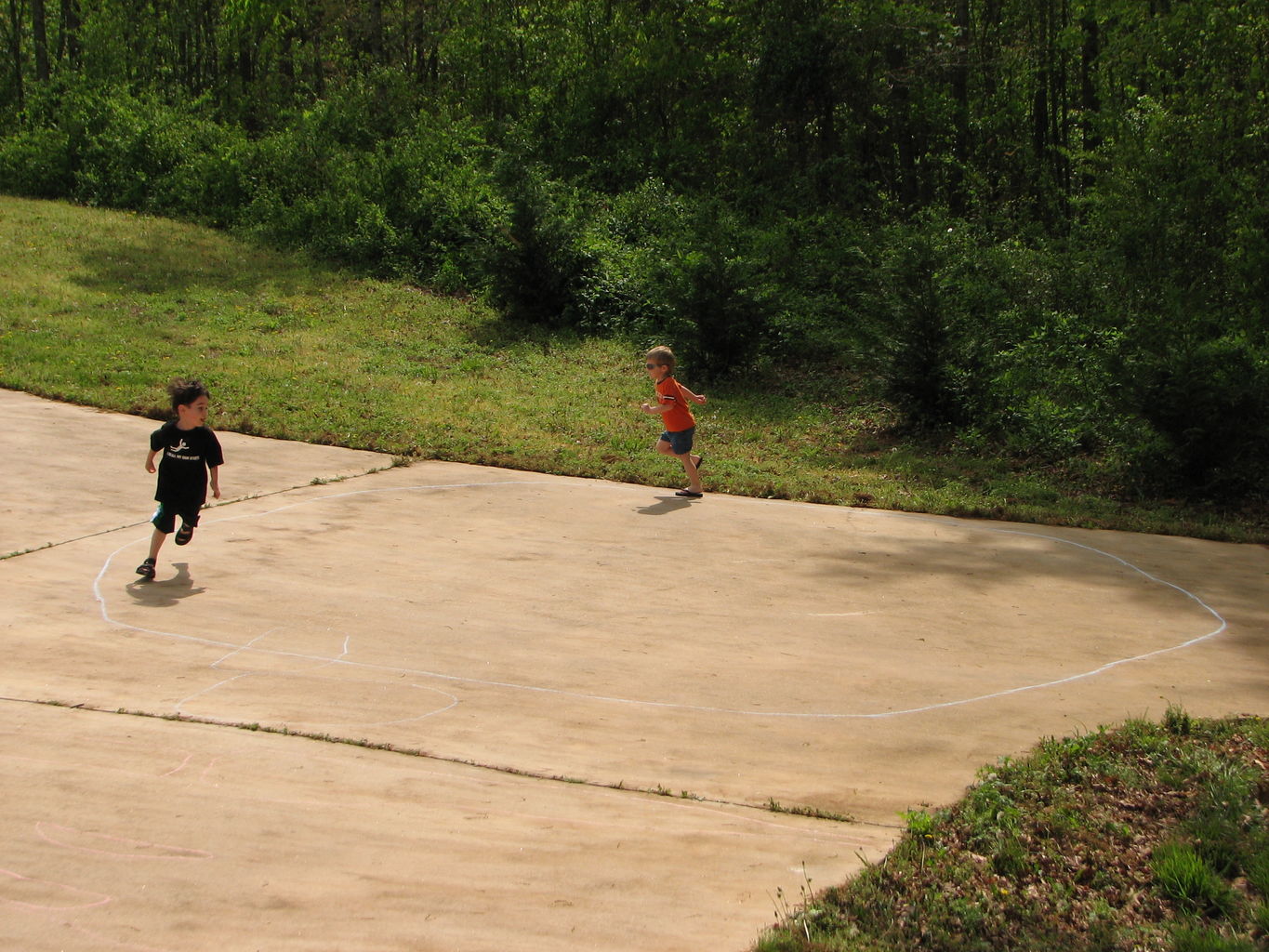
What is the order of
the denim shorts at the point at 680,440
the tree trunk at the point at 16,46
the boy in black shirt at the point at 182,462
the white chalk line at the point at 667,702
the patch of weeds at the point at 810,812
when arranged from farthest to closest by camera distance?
the tree trunk at the point at 16,46, the denim shorts at the point at 680,440, the boy in black shirt at the point at 182,462, the white chalk line at the point at 667,702, the patch of weeds at the point at 810,812

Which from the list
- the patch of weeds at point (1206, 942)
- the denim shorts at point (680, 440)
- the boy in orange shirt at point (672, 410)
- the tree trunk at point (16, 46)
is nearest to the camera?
the patch of weeds at point (1206, 942)

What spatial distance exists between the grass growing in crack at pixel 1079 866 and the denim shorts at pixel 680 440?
5.59 metres

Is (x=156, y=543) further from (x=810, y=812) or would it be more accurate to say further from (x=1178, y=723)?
(x=1178, y=723)

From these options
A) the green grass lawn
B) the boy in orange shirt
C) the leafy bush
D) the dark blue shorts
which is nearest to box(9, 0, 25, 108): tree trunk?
the green grass lawn

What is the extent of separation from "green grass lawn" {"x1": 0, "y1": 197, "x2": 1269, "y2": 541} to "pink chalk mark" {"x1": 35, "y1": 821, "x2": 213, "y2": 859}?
7.14m

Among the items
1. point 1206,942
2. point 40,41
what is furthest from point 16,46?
point 1206,942

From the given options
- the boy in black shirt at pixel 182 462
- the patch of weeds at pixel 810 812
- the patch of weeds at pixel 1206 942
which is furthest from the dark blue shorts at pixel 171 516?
the patch of weeds at pixel 1206 942

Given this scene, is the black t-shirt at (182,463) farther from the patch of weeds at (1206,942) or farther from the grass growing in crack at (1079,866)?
the patch of weeds at (1206,942)

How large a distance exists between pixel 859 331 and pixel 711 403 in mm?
1989

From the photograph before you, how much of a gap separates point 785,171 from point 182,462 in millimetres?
18230

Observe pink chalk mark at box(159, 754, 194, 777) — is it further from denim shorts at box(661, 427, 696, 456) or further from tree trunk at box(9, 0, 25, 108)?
tree trunk at box(9, 0, 25, 108)

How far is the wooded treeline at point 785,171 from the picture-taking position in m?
12.9

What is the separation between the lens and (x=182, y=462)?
7688 millimetres

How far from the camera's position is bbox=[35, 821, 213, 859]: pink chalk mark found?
4.02 meters
